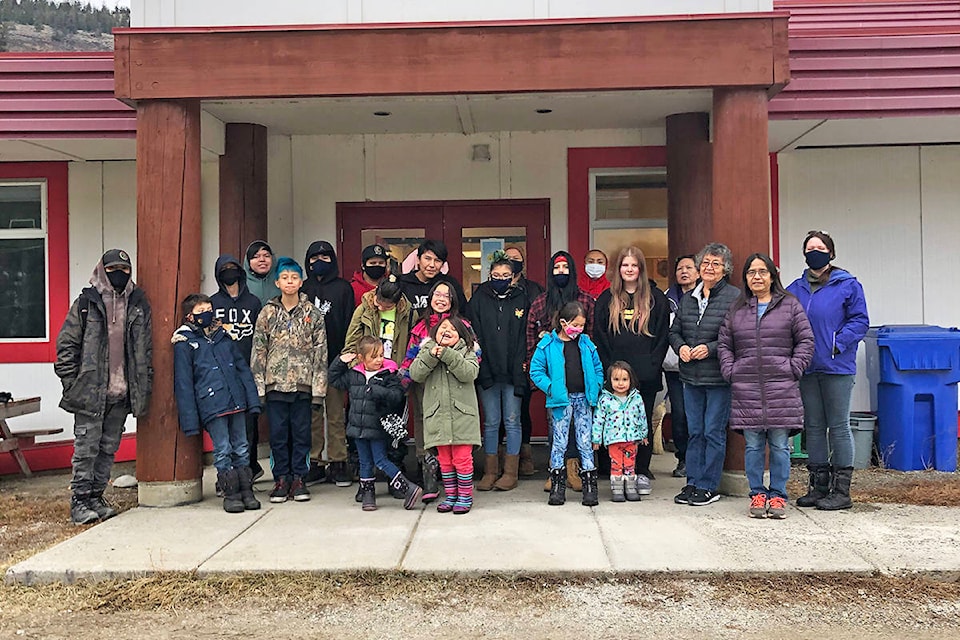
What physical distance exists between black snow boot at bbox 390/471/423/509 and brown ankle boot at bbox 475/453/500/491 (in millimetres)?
640

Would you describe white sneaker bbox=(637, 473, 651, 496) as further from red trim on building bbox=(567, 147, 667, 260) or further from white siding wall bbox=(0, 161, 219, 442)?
white siding wall bbox=(0, 161, 219, 442)

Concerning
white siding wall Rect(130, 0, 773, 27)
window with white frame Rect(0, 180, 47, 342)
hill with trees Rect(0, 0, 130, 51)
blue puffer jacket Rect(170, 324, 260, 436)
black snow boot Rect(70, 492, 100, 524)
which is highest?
hill with trees Rect(0, 0, 130, 51)

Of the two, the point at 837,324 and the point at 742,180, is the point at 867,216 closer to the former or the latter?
the point at 742,180

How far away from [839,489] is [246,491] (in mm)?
4252

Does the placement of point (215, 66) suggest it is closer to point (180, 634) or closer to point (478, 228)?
point (478, 228)

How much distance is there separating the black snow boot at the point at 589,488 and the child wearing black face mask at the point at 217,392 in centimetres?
236

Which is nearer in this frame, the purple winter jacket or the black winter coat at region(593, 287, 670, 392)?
the purple winter jacket

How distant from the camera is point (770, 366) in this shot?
548cm

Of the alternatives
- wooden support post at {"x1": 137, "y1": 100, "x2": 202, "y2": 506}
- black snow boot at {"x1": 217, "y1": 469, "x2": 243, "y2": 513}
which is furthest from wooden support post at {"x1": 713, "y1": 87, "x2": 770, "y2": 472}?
wooden support post at {"x1": 137, "y1": 100, "x2": 202, "y2": 506}

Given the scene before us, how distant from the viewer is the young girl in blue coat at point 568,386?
19.4ft

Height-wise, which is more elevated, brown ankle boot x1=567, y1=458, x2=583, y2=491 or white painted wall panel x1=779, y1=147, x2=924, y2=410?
white painted wall panel x1=779, y1=147, x2=924, y2=410

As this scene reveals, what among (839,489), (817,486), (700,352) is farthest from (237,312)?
(839,489)

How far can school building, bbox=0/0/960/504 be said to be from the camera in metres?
6.02

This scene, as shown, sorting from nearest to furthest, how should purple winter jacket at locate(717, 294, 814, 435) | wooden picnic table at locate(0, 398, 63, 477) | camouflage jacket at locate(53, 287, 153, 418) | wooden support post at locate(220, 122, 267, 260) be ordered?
purple winter jacket at locate(717, 294, 814, 435)
camouflage jacket at locate(53, 287, 153, 418)
wooden picnic table at locate(0, 398, 63, 477)
wooden support post at locate(220, 122, 267, 260)
